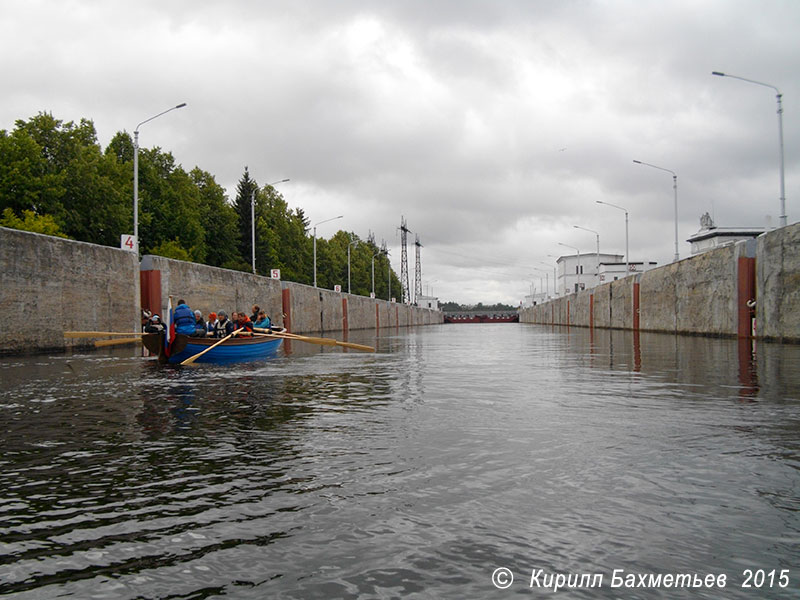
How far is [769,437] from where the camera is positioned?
24.4 feet

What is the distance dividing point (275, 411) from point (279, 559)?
600 cm

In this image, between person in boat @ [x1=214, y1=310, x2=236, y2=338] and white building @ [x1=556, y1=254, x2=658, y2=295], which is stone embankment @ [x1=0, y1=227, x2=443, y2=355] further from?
white building @ [x1=556, y1=254, x2=658, y2=295]

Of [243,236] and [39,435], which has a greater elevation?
[243,236]

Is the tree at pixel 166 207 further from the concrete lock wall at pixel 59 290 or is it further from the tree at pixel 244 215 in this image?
the concrete lock wall at pixel 59 290

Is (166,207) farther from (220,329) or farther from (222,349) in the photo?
(222,349)

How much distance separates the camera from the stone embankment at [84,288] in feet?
74.3

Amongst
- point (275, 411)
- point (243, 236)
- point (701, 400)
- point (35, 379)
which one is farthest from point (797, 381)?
point (243, 236)

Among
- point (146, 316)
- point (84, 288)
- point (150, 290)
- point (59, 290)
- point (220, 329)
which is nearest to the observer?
point (220, 329)

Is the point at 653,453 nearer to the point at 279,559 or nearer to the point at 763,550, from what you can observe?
the point at 763,550

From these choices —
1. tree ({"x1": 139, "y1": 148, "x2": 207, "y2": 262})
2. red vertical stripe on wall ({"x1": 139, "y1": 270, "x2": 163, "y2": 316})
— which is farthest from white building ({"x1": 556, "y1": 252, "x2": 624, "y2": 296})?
red vertical stripe on wall ({"x1": 139, "y1": 270, "x2": 163, "y2": 316})

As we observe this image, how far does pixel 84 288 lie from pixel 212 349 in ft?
32.8

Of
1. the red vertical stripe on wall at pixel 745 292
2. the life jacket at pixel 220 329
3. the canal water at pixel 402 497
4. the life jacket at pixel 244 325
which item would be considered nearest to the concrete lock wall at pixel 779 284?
the red vertical stripe on wall at pixel 745 292

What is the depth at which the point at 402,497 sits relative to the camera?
5.21 metres

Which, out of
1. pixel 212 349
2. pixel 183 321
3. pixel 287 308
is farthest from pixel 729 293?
pixel 287 308
